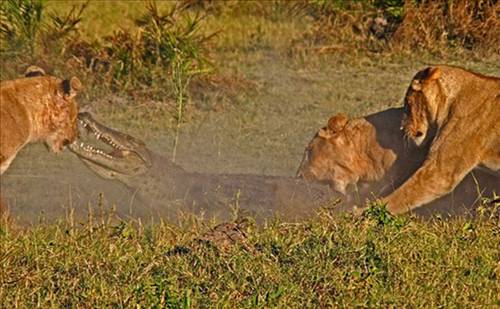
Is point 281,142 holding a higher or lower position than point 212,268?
lower

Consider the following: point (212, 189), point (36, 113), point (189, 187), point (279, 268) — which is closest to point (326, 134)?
point (212, 189)

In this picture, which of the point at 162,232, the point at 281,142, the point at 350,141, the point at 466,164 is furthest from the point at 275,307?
the point at 281,142

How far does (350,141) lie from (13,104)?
2.10 meters

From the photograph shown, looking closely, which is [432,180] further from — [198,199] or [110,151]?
[110,151]

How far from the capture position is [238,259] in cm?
571

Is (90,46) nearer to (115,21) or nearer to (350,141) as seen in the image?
(115,21)

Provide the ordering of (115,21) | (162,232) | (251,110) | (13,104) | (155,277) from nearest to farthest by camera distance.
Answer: (155,277), (162,232), (13,104), (251,110), (115,21)

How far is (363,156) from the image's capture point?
815cm

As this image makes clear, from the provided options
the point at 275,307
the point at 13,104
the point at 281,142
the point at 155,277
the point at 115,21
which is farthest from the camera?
the point at 115,21

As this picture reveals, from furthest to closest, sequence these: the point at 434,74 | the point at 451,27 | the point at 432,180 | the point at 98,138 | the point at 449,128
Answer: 1. the point at 451,27
2. the point at 98,138
3. the point at 434,74
4. the point at 449,128
5. the point at 432,180

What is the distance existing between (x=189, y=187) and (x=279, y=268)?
A: 8.61 feet

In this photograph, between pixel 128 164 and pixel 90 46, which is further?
pixel 90 46

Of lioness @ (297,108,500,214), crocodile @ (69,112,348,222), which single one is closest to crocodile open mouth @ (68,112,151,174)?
crocodile @ (69,112,348,222)

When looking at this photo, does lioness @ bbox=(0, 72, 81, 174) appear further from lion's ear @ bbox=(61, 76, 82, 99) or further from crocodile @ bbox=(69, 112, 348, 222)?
crocodile @ bbox=(69, 112, 348, 222)
